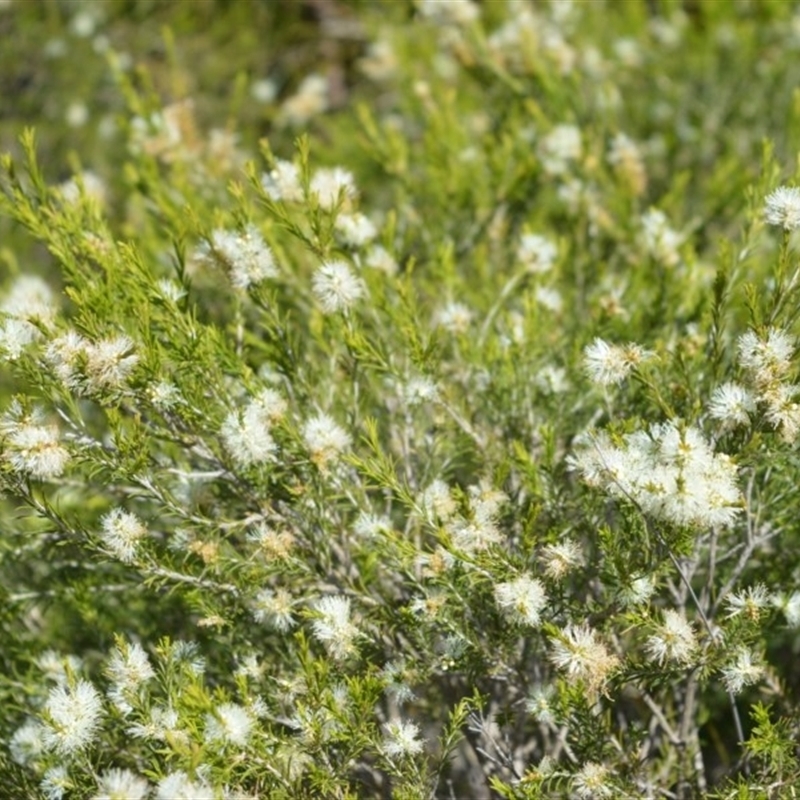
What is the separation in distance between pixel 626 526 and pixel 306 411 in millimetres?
607

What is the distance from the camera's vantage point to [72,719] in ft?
4.77

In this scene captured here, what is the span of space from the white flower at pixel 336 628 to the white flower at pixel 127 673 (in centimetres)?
25

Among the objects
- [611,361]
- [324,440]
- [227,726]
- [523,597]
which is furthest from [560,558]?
[227,726]

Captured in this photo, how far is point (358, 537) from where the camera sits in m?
1.76

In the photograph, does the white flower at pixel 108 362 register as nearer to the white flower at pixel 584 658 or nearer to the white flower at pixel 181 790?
the white flower at pixel 181 790

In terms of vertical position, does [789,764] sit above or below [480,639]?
below

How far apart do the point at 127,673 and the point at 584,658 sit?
2.10ft

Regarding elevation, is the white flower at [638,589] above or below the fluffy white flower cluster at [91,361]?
below

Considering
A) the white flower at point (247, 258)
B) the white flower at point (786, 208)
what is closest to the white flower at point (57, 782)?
the white flower at point (247, 258)

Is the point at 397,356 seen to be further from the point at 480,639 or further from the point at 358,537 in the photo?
the point at 480,639

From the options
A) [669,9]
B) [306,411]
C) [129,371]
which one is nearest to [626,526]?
[306,411]

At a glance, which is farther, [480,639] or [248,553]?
[248,553]

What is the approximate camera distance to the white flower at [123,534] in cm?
151

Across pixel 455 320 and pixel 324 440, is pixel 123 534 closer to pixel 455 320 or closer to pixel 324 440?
pixel 324 440
